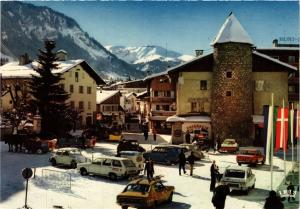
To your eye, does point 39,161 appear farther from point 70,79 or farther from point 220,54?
point 70,79

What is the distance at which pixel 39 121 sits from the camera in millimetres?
45344

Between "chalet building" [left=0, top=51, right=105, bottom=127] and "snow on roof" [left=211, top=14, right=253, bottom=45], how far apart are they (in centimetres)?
2309

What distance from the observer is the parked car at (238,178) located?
23.2m

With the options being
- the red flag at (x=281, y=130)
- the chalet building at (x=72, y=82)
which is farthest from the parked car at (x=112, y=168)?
the chalet building at (x=72, y=82)

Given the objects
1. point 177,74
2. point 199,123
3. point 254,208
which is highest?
point 177,74

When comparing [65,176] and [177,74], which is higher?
[177,74]

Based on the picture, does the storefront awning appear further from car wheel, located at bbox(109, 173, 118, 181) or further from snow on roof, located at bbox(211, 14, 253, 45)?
car wheel, located at bbox(109, 173, 118, 181)

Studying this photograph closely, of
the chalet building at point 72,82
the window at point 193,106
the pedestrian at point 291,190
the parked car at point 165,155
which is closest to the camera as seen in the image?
the pedestrian at point 291,190

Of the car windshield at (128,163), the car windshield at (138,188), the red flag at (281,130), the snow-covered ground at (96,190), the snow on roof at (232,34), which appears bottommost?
the snow-covered ground at (96,190)

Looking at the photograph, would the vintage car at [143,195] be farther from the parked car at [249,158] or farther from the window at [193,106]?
the window at [193,106]

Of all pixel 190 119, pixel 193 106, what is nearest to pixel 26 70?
pixel 193 106

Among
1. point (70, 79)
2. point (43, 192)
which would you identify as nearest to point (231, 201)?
point (43, 192)

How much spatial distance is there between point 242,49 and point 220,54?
2.27 metres

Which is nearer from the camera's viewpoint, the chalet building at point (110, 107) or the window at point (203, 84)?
the window at point (203, 84)
